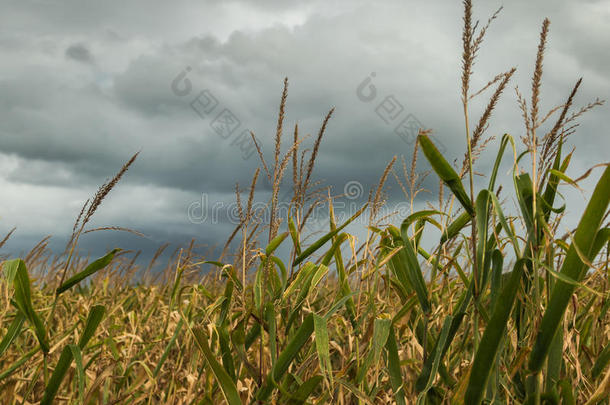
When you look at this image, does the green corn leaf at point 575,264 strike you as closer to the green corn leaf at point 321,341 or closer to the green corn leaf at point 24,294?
the green corn leaf at point 321,341

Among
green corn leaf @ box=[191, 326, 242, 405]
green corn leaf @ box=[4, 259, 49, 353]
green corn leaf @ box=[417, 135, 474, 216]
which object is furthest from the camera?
green corn leaf @ box=[4, 259, 49, 353]

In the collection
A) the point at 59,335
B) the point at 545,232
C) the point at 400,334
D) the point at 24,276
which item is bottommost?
the point at 59,335

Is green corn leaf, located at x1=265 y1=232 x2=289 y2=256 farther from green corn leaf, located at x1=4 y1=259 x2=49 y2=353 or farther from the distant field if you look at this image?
green corn leaf, located at x1=4 y1=259 x2=49 y2=353

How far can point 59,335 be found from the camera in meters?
2.71

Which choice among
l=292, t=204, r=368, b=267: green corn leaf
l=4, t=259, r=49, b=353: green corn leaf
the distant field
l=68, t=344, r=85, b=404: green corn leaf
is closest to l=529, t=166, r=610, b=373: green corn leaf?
the distant field

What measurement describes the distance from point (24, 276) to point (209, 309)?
0.57 m

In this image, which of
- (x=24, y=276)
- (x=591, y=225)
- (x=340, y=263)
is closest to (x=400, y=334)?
(x=340, y=263)

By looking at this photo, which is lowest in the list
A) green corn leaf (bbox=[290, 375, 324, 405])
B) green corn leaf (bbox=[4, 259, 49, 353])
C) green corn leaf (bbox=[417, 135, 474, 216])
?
green corn leaf (bbox=[290, 375, 324, 405])

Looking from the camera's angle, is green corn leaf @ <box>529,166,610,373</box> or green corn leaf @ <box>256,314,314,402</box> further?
green corn leaf @ <box>256,314,314,402</box>

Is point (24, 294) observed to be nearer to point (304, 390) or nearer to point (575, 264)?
point (304, 390)

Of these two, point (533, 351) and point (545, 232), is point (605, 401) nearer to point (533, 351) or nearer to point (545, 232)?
point (533, 351)

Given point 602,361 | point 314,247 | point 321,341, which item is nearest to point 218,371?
point 321,341

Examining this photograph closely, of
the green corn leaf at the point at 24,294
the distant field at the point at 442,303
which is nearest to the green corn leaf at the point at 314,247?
the distant field at the point at 442,303

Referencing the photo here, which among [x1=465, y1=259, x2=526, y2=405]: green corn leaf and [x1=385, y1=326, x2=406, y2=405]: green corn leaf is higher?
[x1=465, y1=259, x2=526, y2=405]: green corn leaf
